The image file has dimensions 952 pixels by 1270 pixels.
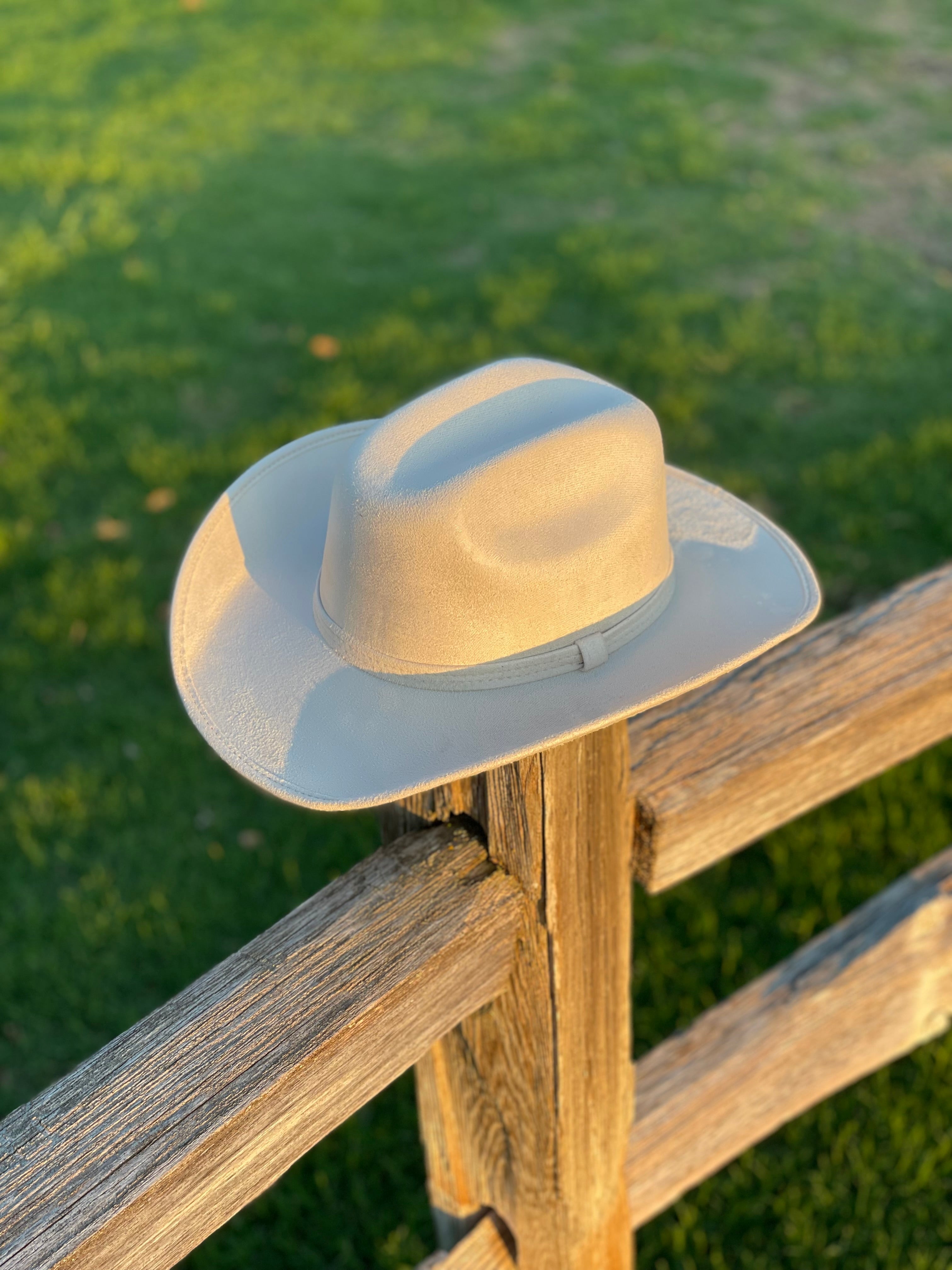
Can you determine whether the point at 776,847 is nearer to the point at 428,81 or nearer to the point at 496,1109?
the point at 496,1109

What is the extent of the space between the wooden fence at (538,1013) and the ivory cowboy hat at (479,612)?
14 cm

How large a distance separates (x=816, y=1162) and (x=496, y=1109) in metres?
1.27

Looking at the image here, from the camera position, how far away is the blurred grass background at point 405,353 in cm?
270

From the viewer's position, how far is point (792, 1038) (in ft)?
7.05

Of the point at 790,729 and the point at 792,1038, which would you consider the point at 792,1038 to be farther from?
the point at 790,729

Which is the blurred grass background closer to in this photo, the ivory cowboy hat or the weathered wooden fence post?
the weathered wooden fence post

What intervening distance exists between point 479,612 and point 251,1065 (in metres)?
0.54

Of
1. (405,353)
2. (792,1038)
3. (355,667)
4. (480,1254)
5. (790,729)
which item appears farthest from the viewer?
(405,353)

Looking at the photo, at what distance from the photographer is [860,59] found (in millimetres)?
8273

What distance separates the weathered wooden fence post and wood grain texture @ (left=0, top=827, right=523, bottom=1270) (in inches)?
2.9

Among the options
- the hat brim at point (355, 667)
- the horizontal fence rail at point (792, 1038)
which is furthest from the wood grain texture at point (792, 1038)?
the hat brim at point (355, 667)

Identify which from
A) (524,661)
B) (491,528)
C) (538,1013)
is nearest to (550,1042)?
(538,1013)

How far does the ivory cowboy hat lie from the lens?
1182 mm

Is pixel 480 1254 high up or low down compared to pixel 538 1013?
down
